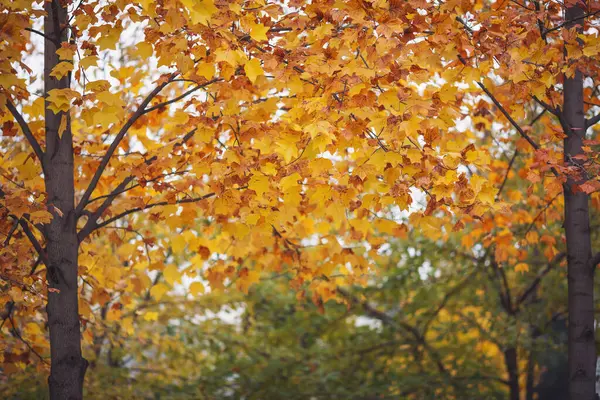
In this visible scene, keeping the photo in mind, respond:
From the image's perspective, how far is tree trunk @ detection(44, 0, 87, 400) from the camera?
4391 mm

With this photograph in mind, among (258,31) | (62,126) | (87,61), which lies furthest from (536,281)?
(87,61)

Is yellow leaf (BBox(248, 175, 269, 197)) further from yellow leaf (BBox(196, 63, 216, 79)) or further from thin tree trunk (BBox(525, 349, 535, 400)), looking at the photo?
thin tree trunk (BBox(525, 349, 535, 400))

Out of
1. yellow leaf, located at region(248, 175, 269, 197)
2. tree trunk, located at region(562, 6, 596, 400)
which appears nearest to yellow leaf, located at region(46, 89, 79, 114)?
yellow leaf, located at region(248, 175, 269, 197)

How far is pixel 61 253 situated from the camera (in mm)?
4488

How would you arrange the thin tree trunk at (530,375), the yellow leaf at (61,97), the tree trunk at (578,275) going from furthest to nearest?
the thin tree trunk at (530,375) < the tree trunk at (578,275) < the yellow leaf at (61,97)

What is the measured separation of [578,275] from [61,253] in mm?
3798

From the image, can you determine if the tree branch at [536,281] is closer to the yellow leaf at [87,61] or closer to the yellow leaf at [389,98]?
the yellow leaf at [389,98]

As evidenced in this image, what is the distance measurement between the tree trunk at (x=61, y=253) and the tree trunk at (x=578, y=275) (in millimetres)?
3592

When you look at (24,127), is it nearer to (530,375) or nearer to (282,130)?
(282,130)

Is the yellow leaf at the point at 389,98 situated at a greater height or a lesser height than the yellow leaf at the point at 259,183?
greater

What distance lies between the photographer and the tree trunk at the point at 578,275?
15.8 ft

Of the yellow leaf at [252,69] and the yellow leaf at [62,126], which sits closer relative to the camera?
the yellow leaf at [252,69]

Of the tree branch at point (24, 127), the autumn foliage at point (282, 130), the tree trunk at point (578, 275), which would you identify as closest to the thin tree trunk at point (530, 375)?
the autumn foliage at point (282, 130)

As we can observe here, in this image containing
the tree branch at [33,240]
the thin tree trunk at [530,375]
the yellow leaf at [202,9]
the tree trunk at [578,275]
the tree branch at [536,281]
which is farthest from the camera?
the thin tree trunk at [530,375]
